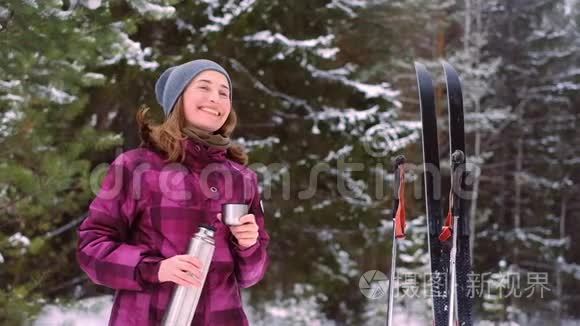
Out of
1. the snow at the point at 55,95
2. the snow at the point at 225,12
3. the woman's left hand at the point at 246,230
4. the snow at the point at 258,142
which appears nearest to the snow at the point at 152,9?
the snow at the point at 55,95

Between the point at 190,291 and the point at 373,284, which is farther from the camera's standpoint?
the point at 373,284

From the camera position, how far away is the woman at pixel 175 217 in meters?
0.92

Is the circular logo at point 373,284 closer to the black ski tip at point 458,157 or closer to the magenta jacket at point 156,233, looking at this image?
the black ski tip at point 458,157

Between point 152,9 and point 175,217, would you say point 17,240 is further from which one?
point 175,217

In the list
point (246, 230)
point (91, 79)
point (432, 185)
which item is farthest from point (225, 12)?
point (246, 230)

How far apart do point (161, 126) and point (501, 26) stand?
3172 mm

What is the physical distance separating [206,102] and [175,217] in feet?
0.77

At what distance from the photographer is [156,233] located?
0.98 m

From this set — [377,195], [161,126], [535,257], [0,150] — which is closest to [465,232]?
[161,126]

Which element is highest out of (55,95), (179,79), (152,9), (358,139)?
(179,79)

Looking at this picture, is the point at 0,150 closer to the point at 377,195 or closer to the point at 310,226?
the point at 310,226

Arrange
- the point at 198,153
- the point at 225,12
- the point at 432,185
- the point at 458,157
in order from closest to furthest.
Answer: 1. the point at 198,153
2. the point at 458,157
3. the point at 432,185
4. the point at 225,12

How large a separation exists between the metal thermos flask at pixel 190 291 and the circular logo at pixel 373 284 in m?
2.47

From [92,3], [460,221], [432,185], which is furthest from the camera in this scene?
[92,3]
